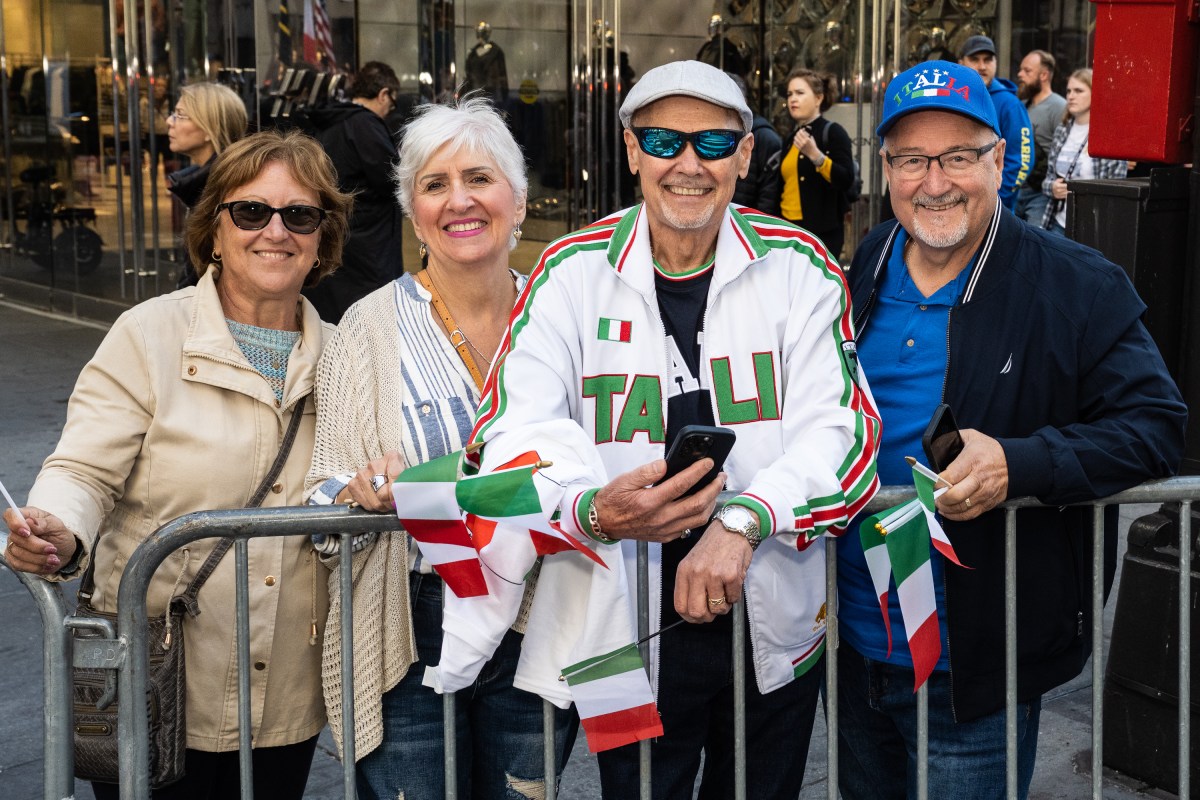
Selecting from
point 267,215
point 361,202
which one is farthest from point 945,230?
point 361,202

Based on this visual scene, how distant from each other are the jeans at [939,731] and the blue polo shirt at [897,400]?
0.06 meters

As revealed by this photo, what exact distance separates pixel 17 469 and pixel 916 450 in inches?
239

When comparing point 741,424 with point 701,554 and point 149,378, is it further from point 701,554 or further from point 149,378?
point 149,378

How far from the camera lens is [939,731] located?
3055 mm

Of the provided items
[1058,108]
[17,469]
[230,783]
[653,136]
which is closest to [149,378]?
[230,783]

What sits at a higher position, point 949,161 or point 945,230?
A: point 949,161

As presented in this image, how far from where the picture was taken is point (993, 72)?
402 inches

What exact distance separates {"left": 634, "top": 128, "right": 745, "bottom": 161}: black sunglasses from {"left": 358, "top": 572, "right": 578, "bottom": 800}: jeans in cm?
101

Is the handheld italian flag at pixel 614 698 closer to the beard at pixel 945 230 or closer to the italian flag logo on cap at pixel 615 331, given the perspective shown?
the italian flag logo on cap at pixel 615 331

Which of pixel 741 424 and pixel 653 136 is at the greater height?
pixel 653 136

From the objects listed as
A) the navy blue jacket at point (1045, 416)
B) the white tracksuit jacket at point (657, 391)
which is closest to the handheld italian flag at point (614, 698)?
the white tracksuit jacket at point (657, 391)

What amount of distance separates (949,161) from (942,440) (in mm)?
654

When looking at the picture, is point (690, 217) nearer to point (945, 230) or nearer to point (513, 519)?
point (945, 230)

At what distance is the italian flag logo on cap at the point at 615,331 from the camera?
287 cm
